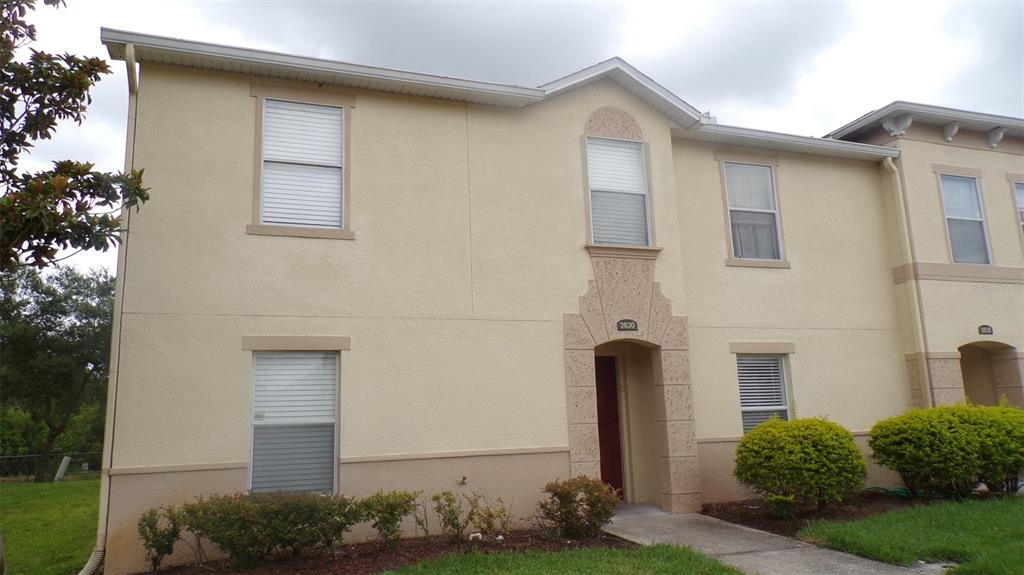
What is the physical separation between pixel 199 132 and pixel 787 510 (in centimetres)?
942

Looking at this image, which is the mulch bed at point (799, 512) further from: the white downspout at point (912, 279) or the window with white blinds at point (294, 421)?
the window with white blinds at point (294, 421)

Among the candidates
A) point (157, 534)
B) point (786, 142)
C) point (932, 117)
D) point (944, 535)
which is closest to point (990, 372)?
point (932, 117)

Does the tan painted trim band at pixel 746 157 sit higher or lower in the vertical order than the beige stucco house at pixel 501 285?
higher

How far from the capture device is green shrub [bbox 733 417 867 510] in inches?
383

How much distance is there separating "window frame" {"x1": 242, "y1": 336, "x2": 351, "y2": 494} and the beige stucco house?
0.04m

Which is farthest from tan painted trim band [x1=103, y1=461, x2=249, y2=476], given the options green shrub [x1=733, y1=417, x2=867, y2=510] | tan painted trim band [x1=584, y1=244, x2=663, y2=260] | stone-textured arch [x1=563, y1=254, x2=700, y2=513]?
green shrub [x1=733, y1=417, x2=867, y2=510]

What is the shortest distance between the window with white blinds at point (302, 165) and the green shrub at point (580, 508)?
4634mm

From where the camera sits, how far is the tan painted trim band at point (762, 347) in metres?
12.1

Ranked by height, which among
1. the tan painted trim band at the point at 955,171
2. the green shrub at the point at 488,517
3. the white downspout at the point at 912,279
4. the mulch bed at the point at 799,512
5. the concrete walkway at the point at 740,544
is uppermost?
the tan painted trim band at the point at 955,171

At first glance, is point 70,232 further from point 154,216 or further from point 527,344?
point 527,344

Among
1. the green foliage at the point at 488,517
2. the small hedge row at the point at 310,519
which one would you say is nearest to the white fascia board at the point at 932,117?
the small hedge row at the point at 310,519

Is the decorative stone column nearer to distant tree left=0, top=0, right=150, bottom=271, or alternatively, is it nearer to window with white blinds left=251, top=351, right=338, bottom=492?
window with white blinds left=251, top=351, right=338, bottom=492

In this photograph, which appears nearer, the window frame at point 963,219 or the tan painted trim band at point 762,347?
the tan painted trim band at point 762,347

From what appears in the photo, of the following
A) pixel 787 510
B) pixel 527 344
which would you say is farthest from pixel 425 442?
pixel 787 510
